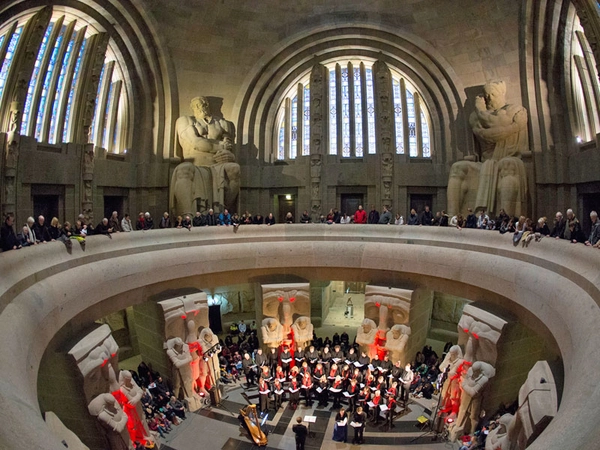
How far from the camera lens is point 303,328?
1277cm

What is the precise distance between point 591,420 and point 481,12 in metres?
15.7

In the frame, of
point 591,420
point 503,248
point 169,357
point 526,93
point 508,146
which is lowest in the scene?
point 169,357

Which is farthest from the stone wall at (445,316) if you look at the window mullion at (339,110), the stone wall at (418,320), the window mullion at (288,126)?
the window mullion at (288,126)

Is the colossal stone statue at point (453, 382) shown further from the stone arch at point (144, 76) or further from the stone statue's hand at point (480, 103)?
the stone arch at point (144, 76)

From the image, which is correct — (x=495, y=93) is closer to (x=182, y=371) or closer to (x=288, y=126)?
(x=288, y=126)

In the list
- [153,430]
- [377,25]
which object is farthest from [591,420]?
[377,25]

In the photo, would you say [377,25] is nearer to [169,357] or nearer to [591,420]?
[169,357]

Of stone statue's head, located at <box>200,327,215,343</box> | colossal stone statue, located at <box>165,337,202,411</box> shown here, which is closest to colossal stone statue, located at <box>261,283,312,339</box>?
stone statue's head, located at <box>200,327,215,343</box>

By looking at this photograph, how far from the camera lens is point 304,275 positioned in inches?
547

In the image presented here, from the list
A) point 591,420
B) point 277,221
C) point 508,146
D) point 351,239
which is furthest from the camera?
point 277,221

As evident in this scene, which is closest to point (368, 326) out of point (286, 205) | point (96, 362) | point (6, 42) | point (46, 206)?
point (96, 362)

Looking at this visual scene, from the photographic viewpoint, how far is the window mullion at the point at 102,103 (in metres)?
15.9

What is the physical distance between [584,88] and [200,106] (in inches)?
522

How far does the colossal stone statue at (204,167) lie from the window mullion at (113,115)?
2.45 meters
